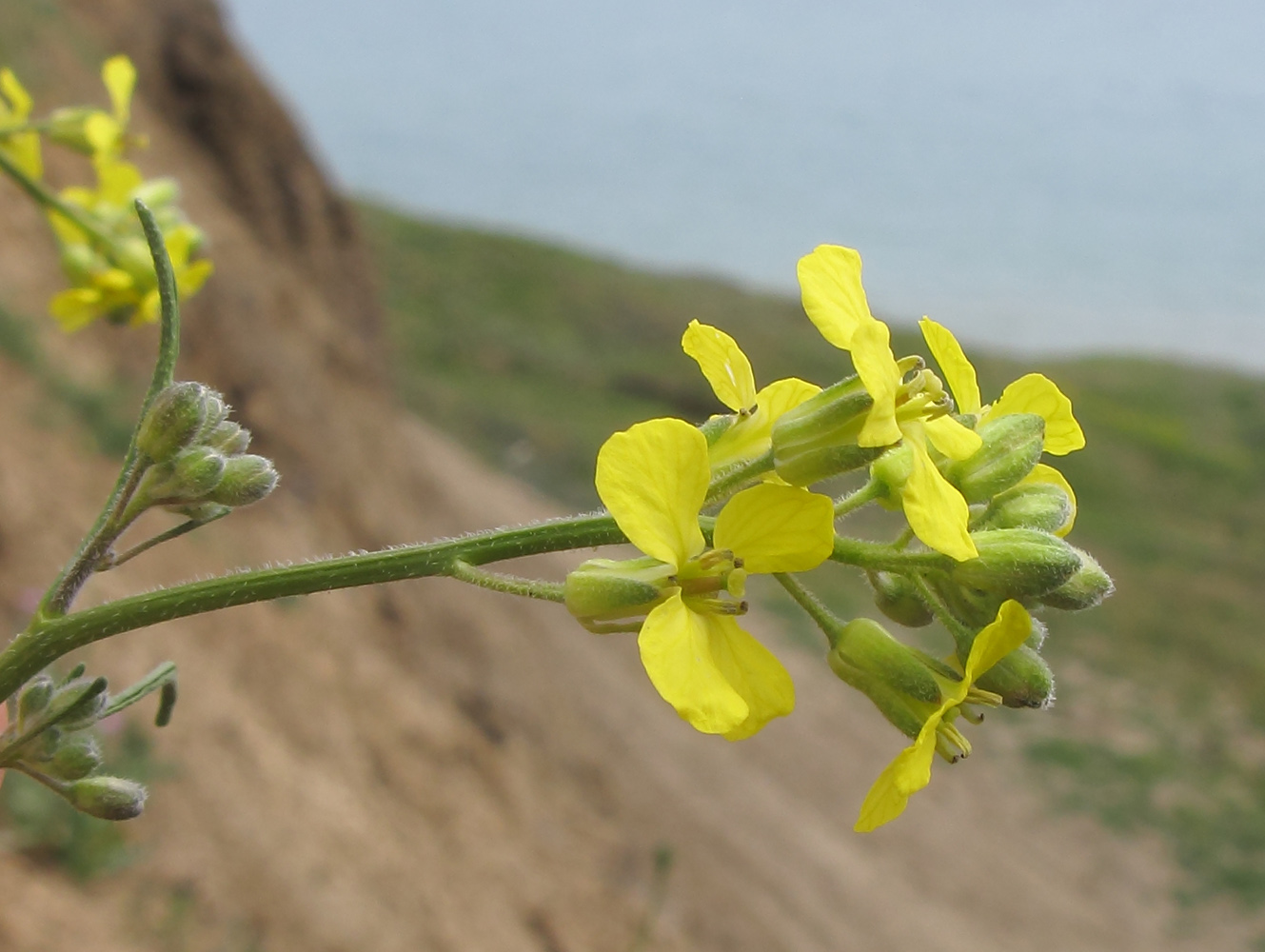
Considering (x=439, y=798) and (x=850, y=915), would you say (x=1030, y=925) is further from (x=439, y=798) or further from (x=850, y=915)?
(x=439, y=798)

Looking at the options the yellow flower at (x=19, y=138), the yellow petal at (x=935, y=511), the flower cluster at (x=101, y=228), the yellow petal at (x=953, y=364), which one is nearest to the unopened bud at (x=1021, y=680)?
the yellow petal at (x=935, y=511)

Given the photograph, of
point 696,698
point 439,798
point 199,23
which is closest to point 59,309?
point 696,698

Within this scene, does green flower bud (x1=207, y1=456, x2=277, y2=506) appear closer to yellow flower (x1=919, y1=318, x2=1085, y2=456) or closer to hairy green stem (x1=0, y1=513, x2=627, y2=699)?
hairy green stem (x1=0, y1=513, x2=627, y2=699)

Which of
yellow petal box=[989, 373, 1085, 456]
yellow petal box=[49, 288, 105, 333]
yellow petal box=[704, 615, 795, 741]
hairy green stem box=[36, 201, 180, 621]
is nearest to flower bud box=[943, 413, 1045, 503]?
yellow petal box=[989, 373, 1085, 456]

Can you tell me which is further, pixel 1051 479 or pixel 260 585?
pixel 1051 479

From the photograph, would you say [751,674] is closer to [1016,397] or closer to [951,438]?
[951,438]

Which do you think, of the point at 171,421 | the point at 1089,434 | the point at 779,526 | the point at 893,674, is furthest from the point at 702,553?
the point at 1089,434

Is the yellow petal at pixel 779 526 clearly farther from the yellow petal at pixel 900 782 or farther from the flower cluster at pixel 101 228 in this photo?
the flower cluster at pixel 101 228
